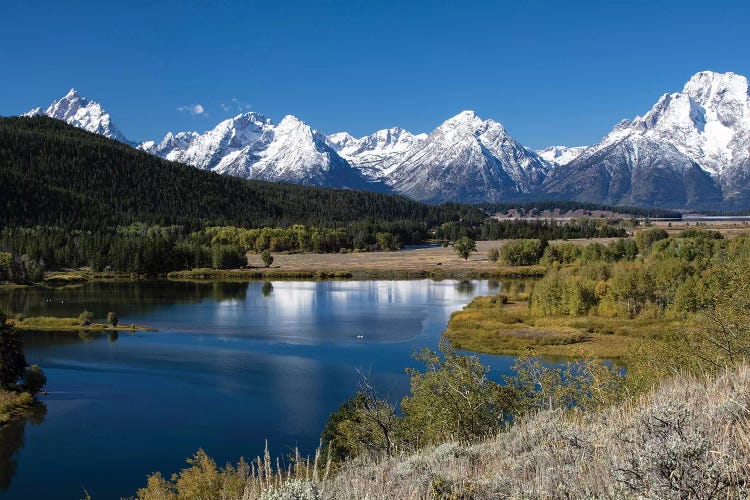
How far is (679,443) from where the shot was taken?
6.55 metres

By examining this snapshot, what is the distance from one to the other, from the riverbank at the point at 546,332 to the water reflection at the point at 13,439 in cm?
3930

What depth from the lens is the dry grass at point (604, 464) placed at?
6.45m

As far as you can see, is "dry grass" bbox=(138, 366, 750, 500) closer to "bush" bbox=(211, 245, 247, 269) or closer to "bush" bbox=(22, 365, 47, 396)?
"bush" bbox=(22, 365, 47, 396)

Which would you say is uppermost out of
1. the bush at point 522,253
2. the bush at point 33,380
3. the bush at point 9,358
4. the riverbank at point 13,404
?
the bush at point 522,253

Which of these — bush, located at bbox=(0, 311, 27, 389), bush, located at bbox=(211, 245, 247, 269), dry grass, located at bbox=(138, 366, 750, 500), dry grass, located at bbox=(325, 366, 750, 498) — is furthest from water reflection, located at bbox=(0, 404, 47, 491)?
bush, located at bbox=(211, 245, 247, 269)

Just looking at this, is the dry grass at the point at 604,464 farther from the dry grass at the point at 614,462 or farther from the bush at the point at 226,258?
the bush at the point at 226,258

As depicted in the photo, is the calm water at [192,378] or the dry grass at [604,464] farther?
the calm water at [192,378]

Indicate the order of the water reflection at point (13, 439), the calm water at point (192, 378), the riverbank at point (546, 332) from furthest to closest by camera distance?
the riverbank at point (546, 332) < the calm water at point (192, 378) < the water reflection at point (13, 439)

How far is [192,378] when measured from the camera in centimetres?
5547

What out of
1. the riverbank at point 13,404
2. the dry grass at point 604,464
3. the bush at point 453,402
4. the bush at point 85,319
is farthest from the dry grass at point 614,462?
the bush at point 85,319

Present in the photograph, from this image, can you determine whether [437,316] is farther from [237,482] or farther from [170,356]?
[237,482]

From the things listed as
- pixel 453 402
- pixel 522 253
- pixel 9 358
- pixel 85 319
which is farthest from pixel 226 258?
pixel 453 402

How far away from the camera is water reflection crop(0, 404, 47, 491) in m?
35.2

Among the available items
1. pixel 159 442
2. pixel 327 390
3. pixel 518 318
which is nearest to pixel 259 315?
pixel 518 318
